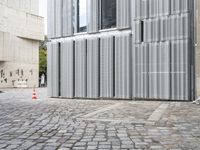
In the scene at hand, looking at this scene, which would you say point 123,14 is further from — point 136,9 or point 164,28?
point 164,28

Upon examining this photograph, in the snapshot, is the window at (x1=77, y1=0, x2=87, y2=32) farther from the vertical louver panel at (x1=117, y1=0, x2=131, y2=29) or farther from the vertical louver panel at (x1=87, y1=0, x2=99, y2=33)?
the vertical louver panel at (x1=117, y1=0, x2=131, y2=29)

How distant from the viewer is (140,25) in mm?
17812

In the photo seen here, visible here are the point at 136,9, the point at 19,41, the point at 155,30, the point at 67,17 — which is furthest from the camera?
the point at 19,41

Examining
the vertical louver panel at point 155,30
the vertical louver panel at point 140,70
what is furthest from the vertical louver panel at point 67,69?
the vertical louver panel at point 155,30

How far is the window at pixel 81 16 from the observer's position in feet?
66.3

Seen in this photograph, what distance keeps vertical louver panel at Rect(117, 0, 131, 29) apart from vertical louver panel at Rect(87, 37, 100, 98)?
1733 millimetres

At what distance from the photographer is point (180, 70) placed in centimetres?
1631

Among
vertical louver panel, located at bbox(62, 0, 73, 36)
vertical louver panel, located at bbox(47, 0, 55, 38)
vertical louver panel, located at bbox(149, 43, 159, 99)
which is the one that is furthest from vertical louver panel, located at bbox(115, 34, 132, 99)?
vertical louver panel, located at bbox(47, 0, 55, 38)

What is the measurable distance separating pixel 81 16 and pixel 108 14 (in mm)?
1943

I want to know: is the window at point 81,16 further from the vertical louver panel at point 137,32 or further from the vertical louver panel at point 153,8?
the vertical louver panel at point 153,8

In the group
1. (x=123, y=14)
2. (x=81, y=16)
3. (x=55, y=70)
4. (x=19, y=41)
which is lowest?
(x=55, y=70)

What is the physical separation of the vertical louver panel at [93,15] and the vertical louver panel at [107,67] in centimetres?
100

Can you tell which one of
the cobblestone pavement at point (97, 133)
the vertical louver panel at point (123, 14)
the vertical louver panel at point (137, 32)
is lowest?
the cobblestone pavement at point (97, 133)

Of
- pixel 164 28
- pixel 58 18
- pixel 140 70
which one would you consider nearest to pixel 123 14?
pixel 164 28
